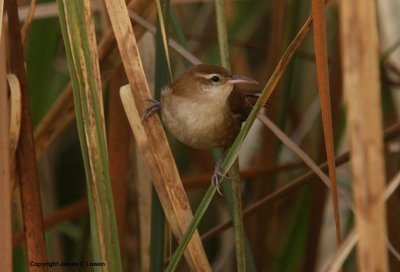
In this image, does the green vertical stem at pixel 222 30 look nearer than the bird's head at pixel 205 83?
Yes

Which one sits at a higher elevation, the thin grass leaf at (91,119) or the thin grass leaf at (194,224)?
the thin grass leaf at (91,119)

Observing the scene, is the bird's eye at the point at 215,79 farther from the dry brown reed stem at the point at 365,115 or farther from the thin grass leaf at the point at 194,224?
the dry brown reed stem at the point at 365,115

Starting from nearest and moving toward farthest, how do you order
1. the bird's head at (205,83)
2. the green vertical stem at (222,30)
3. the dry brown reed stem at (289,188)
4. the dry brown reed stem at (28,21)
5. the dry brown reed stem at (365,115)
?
the dry brown reed stem at (365,115) < the green vertical stem at (222,30) < the dry brown reed stem at (28,21) < the dry brown reed stem at (289,188) < the bird's head at (205,83)

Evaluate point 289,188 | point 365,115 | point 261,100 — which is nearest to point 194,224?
point 261,100

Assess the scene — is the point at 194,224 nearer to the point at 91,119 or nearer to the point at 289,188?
the point at 91,119

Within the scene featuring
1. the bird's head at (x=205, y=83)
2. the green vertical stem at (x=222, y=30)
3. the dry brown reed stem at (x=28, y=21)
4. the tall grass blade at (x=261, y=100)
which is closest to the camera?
the tall grass blade at (x=261, y=100)

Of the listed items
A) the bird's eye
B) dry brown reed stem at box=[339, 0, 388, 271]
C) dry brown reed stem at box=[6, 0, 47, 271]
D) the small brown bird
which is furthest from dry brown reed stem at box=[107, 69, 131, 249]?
dry brown reed stem at box=[339, 0, 388, 271]

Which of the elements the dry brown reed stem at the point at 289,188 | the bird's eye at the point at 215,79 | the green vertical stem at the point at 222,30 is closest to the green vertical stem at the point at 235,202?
the green vertical stem at the point at 222,30
